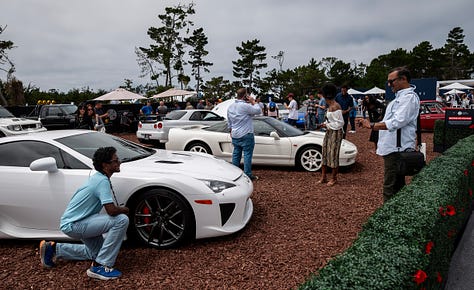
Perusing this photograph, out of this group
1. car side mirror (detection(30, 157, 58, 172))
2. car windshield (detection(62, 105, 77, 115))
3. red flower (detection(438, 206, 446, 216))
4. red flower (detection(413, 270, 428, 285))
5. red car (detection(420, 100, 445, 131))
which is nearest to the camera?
red flower (detection(413, 270, 428, 285))

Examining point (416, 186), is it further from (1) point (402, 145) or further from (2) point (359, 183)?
(2) point (359, 183)

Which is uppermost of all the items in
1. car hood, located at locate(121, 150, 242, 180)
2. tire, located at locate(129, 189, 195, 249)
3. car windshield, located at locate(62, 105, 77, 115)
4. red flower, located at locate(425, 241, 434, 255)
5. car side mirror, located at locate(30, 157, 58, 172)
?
car windshield, located at locate(62, 105, 77, 115)

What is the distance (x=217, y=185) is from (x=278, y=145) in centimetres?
371

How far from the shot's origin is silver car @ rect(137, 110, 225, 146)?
1180cm

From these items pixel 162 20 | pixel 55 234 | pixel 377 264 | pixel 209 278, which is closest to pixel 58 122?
pixel 55 234

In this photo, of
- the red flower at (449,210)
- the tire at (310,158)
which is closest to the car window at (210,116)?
the tire at (310,158)

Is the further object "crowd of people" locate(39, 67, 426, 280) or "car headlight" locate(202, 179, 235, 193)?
"car headlight" locate(202, 179, 235, 193)

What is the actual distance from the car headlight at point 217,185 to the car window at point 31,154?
1302 mm

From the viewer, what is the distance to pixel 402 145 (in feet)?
12.0

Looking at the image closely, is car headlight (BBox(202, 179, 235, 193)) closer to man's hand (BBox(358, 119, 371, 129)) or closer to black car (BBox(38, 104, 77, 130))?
man's hand (BBox(358, 119, 371, 129))

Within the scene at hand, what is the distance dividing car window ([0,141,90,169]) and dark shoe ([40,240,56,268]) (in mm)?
834

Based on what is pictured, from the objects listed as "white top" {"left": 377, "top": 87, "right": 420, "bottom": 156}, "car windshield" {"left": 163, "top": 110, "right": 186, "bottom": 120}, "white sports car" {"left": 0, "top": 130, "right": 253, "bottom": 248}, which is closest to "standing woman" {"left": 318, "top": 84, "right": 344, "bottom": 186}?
"white top" {"left": 377, "top": 87, "right": 420, "bottom": 156}

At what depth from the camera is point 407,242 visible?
221 cm

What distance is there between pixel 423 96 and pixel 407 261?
59.4 ft
